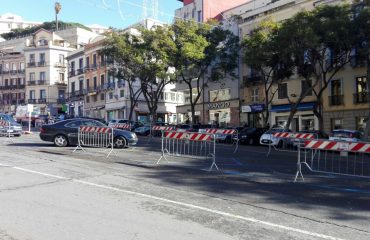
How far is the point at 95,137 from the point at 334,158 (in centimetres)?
968

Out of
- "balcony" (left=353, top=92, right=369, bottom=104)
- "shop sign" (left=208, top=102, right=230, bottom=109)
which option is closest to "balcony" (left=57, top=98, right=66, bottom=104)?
"shop sign" (left=208, top=102, right=230, bottom=109)

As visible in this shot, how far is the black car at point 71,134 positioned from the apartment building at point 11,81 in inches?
2790

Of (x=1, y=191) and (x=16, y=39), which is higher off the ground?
(x=16, y=39)

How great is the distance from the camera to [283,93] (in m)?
42.0

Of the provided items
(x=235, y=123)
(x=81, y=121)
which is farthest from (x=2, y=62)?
(x=81, y=121)

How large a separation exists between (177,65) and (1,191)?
95.2 ft

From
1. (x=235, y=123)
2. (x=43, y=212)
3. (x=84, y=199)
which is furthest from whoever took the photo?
(x=235, y=123)

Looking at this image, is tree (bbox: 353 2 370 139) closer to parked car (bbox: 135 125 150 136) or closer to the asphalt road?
the asphalt road

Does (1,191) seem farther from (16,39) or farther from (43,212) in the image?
(16,39)

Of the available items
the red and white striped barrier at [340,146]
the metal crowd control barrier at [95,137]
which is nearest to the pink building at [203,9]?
the metal crowd control barrier at [95,137]

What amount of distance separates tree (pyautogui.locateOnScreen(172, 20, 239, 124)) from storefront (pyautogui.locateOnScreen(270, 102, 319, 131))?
611cm

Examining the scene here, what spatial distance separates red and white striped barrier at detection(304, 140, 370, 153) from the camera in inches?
431

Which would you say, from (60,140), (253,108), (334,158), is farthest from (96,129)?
(253,108)

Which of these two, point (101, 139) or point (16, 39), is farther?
point (16, 39)
